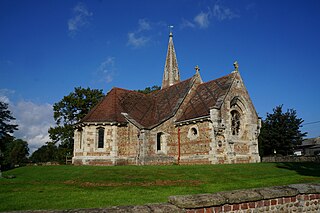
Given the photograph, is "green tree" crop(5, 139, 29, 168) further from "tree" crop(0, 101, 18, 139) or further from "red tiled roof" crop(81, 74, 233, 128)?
"red tiled roof" crop(81, 74, 233, 128)

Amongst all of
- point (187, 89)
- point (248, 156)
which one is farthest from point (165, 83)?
point (248, 156)

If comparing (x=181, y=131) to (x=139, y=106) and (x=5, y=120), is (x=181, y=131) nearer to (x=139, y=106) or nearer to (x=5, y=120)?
(x=139, y=106)

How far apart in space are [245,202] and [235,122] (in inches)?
776

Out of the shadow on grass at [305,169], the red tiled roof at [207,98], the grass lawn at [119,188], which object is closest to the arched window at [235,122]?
the red tiled roof at [207,98]

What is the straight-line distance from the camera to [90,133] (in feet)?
81.9

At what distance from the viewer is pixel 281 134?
134 ft

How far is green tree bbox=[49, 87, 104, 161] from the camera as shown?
36781 millimetres

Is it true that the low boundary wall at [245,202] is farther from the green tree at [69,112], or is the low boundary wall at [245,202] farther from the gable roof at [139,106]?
the green tree at [69,112]

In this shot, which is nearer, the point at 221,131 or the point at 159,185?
the point at 159,185

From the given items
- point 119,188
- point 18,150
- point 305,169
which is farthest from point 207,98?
point 18,150

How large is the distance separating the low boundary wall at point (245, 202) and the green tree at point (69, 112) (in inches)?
1315

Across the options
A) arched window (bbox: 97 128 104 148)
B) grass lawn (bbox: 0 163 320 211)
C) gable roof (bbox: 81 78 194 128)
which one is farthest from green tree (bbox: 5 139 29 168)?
grass lawn (bbox: 0 163 320 211)

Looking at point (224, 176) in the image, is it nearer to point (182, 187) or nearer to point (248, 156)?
point (182, 187)

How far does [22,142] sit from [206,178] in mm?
92986
